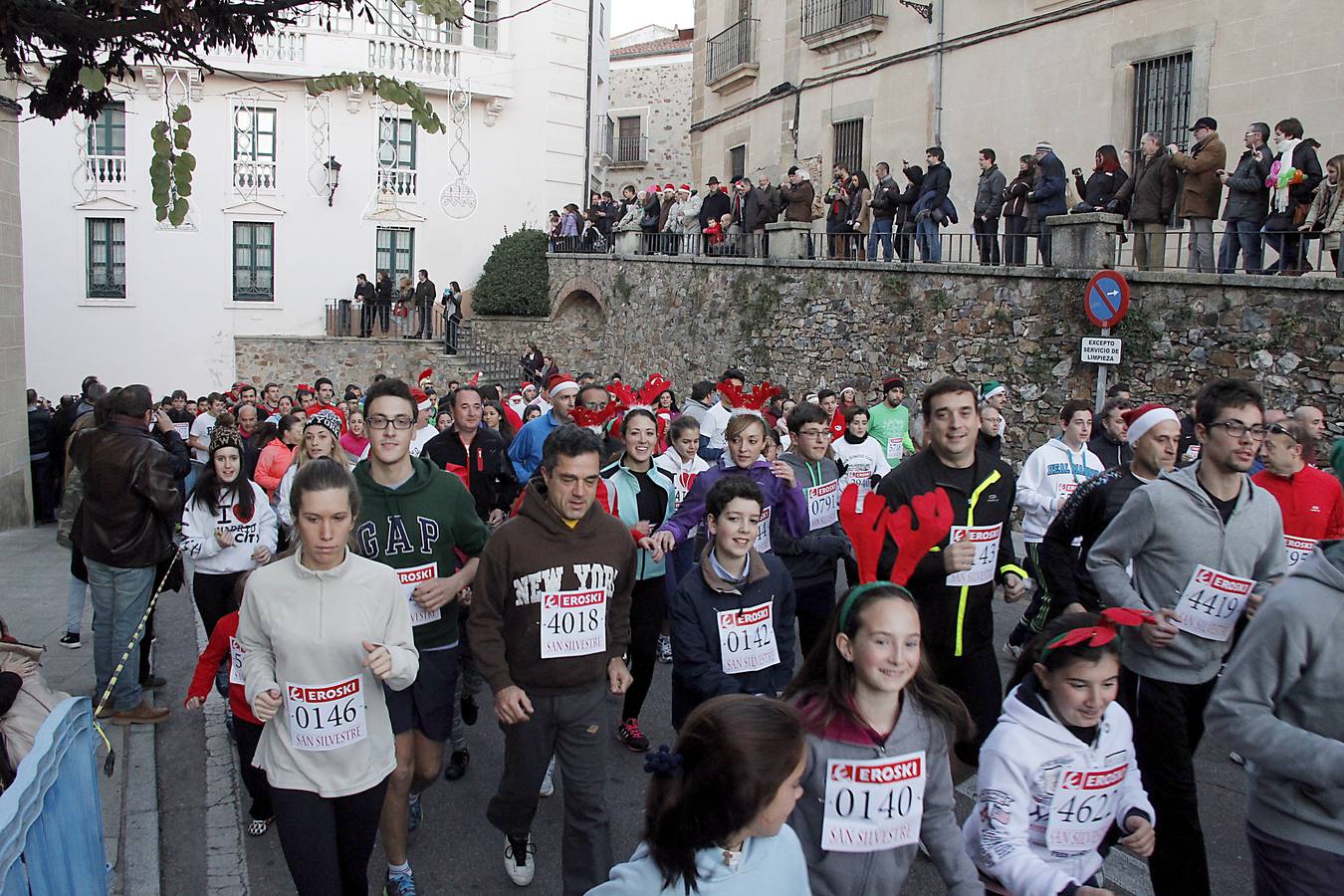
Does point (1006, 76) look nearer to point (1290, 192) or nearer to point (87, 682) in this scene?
point (1290, 192)

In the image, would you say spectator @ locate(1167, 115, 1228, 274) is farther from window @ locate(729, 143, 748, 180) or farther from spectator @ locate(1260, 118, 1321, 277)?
window @ locate(729, 143, 748, 180)

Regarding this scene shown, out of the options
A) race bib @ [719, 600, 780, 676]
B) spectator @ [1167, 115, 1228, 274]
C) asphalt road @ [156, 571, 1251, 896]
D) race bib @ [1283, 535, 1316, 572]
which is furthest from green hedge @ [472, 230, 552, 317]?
race bib @ [719, 600, 780, 676]

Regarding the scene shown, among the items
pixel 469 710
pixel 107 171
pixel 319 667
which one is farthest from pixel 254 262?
pixel 319 667

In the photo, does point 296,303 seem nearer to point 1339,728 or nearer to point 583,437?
point 583,437

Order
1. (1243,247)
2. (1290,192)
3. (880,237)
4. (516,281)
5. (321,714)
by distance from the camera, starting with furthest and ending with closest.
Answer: (516,281) → (880,237) → (1243,247) → (1290,192) → (321,714)

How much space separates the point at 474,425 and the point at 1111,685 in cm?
516

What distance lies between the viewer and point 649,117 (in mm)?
39938

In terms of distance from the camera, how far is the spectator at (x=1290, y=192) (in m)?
10.9

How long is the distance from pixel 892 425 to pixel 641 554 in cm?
580

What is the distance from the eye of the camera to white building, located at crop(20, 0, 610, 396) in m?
27.2

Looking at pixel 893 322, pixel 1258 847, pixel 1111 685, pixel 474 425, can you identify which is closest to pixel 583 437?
pixel 1111 685

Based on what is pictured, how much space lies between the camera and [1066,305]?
13383 millimetres

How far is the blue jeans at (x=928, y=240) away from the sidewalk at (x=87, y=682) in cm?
1186

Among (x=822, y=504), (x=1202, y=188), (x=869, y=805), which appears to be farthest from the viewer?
(x=1202, y=188)
